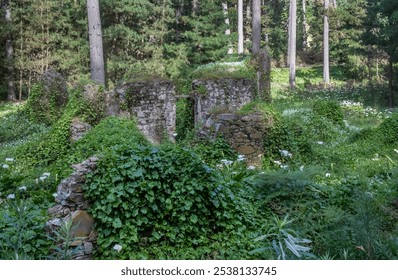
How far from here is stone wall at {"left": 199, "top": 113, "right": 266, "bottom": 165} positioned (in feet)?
29.3

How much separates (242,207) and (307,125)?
9.26 m

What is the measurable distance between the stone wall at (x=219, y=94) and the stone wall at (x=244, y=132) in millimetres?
3723

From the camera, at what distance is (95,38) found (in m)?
14.5

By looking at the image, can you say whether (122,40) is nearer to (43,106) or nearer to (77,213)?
(43,106)

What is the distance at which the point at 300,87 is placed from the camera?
28078 millimetres

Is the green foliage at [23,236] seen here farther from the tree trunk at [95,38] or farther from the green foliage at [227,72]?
the tree trunk at [95,38]

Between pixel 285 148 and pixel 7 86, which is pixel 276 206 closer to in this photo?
pixel 285 148

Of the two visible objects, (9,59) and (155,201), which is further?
(9,59)

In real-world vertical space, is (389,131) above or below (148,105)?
below

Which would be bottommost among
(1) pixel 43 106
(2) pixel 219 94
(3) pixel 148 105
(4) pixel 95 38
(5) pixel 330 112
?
(5) pixel 330 112

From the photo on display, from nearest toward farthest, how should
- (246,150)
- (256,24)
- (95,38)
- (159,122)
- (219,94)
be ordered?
(246,150) < (159,122) < (219,94) < (95,38) < (256,24)

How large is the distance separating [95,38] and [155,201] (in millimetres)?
11390

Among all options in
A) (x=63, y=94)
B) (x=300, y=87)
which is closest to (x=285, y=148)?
(x=63, y=94)

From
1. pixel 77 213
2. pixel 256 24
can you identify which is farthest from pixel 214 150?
pixel 256 24
